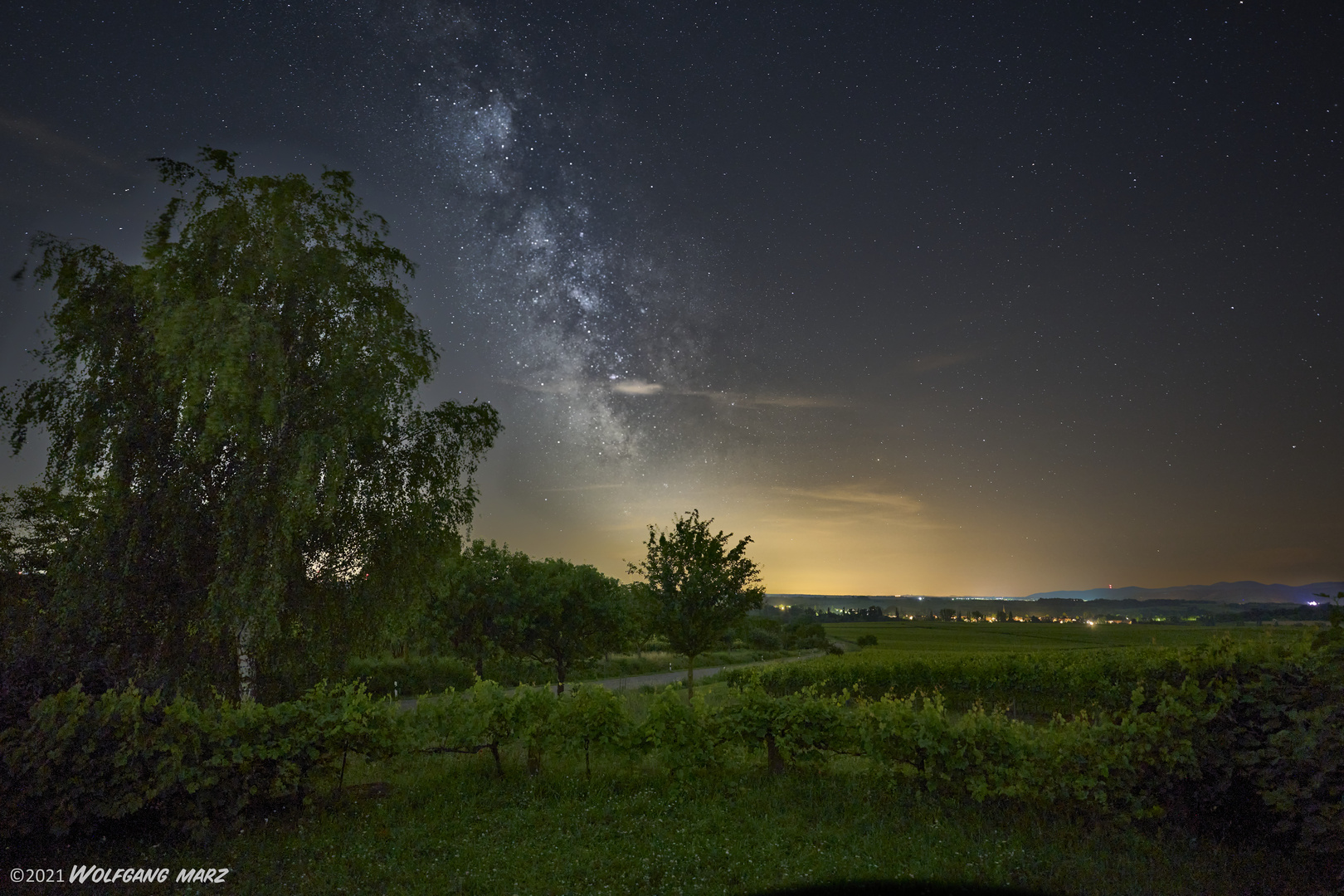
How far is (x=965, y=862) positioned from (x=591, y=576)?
2375 cm

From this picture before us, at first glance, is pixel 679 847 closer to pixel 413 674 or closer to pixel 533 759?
pixel 533 759

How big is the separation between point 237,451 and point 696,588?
13.5 metres

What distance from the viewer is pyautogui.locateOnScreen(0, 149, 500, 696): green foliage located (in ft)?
43.9

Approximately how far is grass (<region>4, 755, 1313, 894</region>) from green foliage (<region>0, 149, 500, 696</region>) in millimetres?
5840

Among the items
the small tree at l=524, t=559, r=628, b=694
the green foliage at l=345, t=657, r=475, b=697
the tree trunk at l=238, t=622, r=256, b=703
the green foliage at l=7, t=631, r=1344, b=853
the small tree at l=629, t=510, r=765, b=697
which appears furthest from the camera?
the green foliage at l=345, t=657, r=475, b=697

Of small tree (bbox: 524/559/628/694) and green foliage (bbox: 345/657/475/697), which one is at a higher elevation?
small tree (bbox: 524/559/628/694)

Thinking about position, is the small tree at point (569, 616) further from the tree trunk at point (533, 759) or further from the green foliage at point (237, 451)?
the tree trunk at point (533, 759)

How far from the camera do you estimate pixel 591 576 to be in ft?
97.3

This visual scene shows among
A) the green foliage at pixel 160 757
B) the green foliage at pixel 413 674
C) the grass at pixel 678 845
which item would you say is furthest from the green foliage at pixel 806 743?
the green foliage at pixel 413 674

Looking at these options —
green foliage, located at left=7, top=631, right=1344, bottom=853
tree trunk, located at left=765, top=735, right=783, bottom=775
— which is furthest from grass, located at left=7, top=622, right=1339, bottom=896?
green foliage, located at left=7, top=631, right=1344, bottom=853

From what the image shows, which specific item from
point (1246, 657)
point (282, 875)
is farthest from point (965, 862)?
point (282, 875)

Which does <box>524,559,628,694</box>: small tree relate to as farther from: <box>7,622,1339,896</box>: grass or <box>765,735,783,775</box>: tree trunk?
<box>765,735,783,775</box>: tree trunk

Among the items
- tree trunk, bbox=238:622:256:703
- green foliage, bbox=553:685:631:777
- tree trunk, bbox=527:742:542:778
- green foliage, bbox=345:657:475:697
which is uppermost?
tree trunk, bbox=238:622:256:703

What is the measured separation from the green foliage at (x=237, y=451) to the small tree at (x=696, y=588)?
26.9ft
